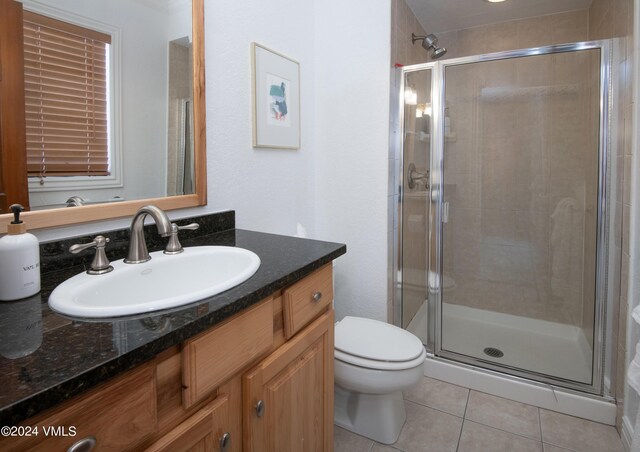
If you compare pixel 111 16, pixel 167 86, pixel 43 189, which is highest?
pixel 111 16

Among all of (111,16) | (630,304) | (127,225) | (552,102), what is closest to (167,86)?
(111,16)

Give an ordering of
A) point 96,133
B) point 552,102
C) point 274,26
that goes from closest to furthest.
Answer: point 96,133 < point 274,26 < point 552,102

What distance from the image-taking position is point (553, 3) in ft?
7.51

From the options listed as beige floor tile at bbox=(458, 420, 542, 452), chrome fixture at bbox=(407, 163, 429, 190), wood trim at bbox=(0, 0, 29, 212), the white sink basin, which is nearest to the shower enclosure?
chrome fixture at bbox=(407, 163, 429, 190)

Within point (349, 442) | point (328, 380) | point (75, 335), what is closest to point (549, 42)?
point (328, 380)

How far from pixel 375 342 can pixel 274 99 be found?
1.20 metres

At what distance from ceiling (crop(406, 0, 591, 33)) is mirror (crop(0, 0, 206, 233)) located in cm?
158

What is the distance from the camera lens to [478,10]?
239 cm

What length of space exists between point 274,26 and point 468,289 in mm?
2008

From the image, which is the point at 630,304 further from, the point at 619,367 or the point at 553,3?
the point at 553,3

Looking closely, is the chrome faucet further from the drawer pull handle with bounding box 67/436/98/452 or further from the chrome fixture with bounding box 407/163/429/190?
the chrome fixture with bounding box 407/163/429/190

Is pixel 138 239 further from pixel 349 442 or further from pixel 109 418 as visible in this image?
pixel 349 442

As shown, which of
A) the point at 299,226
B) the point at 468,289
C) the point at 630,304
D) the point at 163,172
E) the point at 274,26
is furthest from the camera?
the point at 468,289

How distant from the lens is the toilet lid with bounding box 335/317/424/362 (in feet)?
4.87
